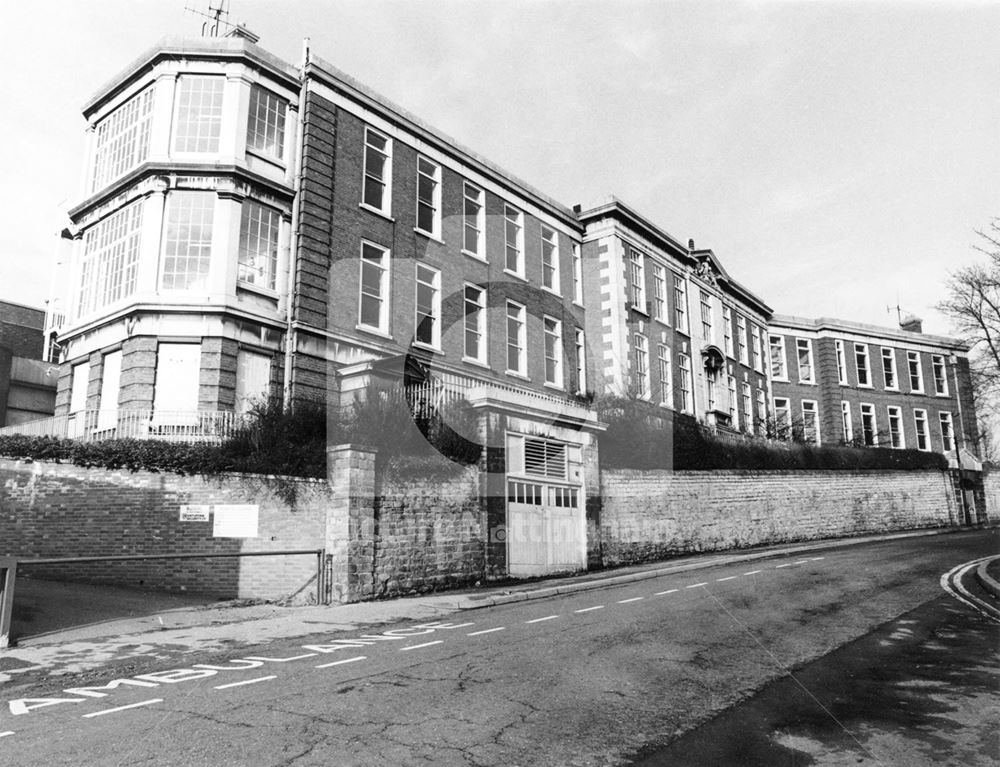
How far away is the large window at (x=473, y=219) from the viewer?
25977 mm

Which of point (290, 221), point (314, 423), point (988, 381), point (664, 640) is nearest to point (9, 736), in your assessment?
point (664, 640)

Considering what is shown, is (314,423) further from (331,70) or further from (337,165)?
(331,70)

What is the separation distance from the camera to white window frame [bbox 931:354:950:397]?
50.1 meters

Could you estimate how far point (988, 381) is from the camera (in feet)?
104

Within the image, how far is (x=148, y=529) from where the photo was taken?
1351 cm

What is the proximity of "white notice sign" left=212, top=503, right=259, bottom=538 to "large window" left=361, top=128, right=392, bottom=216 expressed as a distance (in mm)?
11597

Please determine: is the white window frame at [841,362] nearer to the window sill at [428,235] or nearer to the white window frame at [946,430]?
the white window frame at [946,430]

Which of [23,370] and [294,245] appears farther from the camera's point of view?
[23,370]

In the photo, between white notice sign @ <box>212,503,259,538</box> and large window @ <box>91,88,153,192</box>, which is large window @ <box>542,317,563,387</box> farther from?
white notice sign @ <box>212,503,259,538</box>

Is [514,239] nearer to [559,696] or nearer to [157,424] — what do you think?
[157,424]

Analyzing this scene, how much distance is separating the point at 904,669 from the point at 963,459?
36.3 m

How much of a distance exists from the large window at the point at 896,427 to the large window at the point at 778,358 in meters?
7.57

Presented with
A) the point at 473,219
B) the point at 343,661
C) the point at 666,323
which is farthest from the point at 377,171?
the point at 343,661

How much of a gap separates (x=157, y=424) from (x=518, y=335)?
43.0 feet
